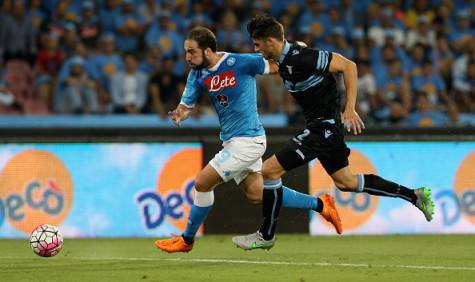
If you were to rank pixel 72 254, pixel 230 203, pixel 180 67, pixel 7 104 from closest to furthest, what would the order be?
pixel 72 254 < pixel 230 203 < pixel 7 104 < pixel 180 67

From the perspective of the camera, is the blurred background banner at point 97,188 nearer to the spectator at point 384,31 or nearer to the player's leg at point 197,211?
the player's leg at point 197,211

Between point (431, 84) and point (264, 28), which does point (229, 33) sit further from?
point (264, 28)

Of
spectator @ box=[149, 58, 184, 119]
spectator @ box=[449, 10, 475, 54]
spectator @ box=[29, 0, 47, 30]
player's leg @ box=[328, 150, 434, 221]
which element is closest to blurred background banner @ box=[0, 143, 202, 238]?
spectator @ box=[149, 58, 184, 119]

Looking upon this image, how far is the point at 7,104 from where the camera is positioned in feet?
49.8

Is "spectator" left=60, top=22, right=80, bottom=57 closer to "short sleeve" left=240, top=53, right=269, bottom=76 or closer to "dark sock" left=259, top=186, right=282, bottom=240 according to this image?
"short sleeve" left=240, top=53, right=269, bottom=76

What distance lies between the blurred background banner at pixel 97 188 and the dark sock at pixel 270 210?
3407 millimetres

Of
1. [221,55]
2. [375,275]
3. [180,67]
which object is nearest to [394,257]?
[375,275]

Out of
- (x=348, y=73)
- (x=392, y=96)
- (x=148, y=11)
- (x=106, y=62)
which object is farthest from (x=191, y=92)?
(x=148, y=11)

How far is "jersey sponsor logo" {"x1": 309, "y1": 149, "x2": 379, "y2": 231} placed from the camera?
42.4 ft

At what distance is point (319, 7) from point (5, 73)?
5.79m

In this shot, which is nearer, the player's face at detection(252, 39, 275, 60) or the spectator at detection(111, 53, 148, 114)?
the player's face at detection(252, 39, 275, 60)

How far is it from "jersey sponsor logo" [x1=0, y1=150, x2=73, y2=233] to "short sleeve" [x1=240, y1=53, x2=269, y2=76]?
163 inches

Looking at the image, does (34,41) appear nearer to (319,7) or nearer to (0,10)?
(0,10)

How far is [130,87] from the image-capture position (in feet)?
51.5
